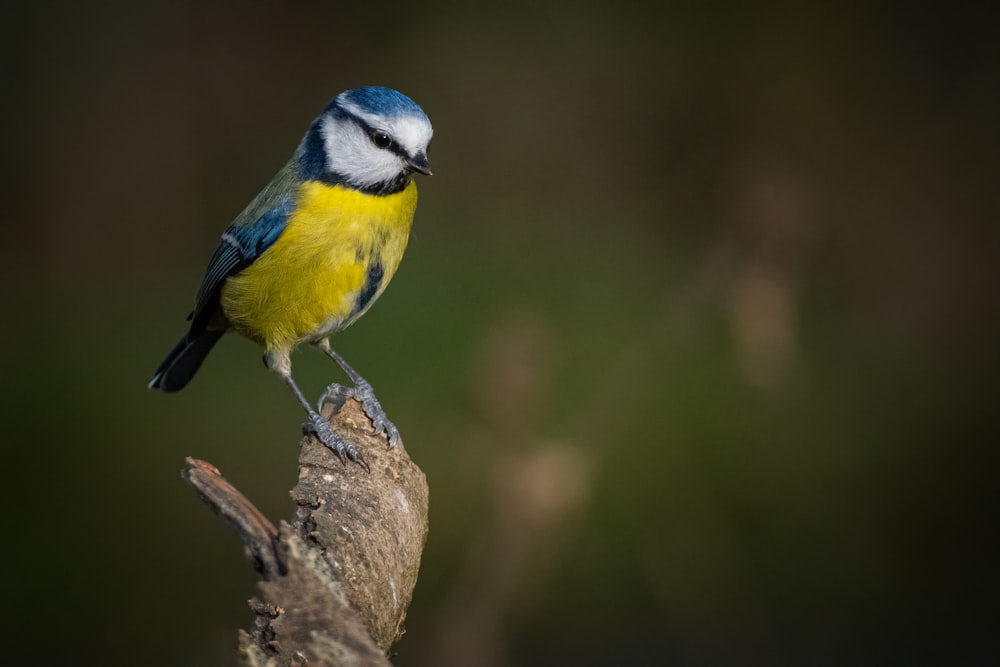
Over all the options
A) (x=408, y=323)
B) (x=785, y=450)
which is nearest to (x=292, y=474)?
(x=408, y=323)

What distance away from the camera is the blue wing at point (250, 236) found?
3115 mm

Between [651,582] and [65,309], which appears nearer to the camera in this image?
[651,582]

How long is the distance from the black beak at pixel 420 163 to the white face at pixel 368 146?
0.4 inches

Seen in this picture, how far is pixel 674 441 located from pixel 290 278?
8.24 ft

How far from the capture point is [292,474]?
5102 mm

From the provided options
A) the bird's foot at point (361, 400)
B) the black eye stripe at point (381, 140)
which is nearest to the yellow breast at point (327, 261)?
the black eye stripe at point (381, 140)

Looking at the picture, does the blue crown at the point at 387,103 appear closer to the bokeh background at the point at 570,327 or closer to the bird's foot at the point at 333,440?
the bird's foot at the point at 333,440

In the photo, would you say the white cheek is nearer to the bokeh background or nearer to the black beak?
the black beak

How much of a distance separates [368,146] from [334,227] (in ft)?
0.75

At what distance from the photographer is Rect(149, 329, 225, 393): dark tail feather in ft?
11.9

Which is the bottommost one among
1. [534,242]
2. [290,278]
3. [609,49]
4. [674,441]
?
[674,441]

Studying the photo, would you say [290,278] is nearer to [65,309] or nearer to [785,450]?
[785,450]

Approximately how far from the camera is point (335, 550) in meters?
2.16

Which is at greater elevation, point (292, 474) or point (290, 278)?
point (290, 278)
